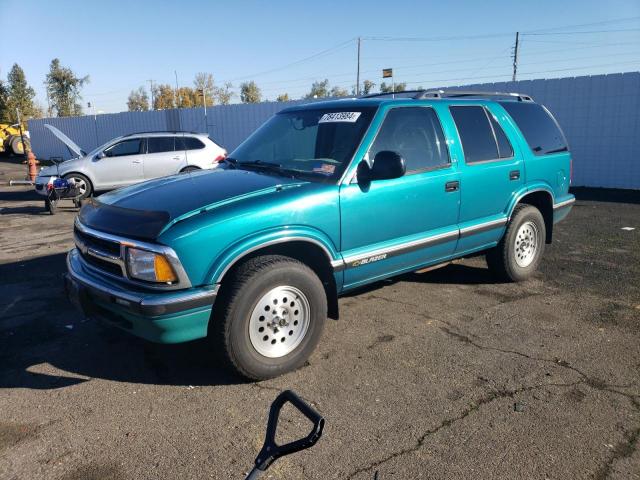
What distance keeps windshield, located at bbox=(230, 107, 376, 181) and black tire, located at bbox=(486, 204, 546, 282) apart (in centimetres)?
223

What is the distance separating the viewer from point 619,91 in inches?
483

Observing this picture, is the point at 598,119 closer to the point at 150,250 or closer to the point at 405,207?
the point at 405,207

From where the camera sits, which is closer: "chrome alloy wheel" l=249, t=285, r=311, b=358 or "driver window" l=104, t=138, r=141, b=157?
"chrome alloy wheel" l=249, t=285, r=311, b=358

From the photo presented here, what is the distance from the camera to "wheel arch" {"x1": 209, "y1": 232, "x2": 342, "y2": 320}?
3258mm

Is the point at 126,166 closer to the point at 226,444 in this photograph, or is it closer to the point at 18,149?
the point at 226,444

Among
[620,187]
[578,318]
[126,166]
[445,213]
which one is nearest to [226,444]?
[445,213]

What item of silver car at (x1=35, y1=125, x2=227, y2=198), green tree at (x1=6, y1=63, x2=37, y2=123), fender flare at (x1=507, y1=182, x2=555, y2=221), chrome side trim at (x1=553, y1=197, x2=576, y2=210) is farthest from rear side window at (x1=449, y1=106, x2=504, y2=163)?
green tree at (x1=6, y1=63, x2=37, y2=123)

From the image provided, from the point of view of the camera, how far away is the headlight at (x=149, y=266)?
10.1 feet

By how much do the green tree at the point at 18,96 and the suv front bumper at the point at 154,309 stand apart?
4685 cm

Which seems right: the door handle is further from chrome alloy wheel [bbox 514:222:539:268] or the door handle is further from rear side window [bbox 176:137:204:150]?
rear side window [bbox 176:137:204:150]

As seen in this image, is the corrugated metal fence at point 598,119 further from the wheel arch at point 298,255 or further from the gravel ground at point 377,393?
the wheel arch at point 298,255

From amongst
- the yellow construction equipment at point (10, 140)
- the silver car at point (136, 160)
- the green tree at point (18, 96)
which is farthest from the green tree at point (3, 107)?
the silver car at point (136, 160)

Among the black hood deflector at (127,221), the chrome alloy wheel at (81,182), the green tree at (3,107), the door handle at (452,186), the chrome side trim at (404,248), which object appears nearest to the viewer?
the black hood deflector at (127,221)

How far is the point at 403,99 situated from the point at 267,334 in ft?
7.83
